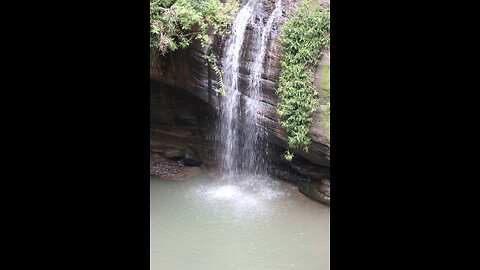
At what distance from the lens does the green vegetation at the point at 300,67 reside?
7.15 m

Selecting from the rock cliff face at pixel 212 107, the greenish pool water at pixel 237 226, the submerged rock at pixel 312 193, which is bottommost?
the greenish pool water at pixel 237 226

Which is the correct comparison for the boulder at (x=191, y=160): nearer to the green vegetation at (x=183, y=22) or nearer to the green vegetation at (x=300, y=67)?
the green vegetation at (x=183, y=22)

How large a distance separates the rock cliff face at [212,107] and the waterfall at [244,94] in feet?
0.31

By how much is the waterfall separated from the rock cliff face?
9cm

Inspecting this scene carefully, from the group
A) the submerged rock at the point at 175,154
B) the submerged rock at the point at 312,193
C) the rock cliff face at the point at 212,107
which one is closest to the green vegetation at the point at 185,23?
the rock cliff face at the point at 212,107

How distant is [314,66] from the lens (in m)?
7.20

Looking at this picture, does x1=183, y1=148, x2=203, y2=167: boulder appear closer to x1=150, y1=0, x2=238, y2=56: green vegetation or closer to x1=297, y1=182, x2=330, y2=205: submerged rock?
x1=150, y1=0, x2=238, y2=56: green vegetation

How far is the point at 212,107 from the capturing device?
29.2 feet

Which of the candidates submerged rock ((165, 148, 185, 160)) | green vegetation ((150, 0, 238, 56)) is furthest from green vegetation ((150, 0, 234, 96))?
submerged rock ((165, 148, 185, 160))

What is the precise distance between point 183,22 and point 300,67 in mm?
2395

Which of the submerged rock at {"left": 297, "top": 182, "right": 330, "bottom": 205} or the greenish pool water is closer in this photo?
the greenish pool water

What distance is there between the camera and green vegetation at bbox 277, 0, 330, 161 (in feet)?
23.5

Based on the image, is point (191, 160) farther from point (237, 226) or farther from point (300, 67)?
point (300, 67)
